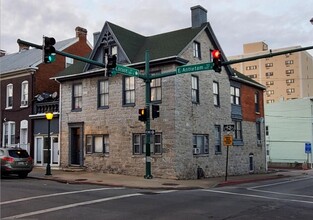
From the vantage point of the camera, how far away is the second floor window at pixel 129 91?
24.7m

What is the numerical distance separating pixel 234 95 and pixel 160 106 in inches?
365

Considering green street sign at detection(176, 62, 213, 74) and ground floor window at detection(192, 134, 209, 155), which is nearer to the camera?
green street sign at detection(176, 62, 213, 74)

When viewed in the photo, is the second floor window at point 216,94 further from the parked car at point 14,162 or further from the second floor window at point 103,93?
the parked car at point 14,162

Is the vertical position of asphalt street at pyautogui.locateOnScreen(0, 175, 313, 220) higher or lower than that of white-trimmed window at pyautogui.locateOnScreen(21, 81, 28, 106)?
lower

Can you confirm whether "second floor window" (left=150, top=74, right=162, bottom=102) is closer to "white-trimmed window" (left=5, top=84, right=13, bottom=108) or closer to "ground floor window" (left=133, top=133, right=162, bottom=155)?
"ground floor window" (left=133, top=133, right=162, bottom=155)

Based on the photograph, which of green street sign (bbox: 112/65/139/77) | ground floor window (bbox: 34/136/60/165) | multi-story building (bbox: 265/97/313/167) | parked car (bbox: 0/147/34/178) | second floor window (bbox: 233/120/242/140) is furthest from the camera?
multi-story building (bbox: 265/97/313/167)

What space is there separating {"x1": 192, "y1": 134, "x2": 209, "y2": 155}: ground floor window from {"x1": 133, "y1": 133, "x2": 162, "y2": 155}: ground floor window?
2431mm

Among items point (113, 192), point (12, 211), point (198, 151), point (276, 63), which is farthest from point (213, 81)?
point (276, 63)

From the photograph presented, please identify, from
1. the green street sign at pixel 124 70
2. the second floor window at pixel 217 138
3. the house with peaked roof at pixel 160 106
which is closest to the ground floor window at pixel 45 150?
the house with peaked roof at pixel 160 106

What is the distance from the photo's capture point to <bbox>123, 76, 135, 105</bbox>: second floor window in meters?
24.7

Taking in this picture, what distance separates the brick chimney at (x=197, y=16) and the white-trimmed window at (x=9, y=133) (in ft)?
53.5

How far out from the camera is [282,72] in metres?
114

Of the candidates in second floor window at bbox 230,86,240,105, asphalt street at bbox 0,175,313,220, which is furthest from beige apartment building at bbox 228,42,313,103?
asphalt street at bbox 0,175,313,220

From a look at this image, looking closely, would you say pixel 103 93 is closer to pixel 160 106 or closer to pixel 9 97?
pixel 160 106
